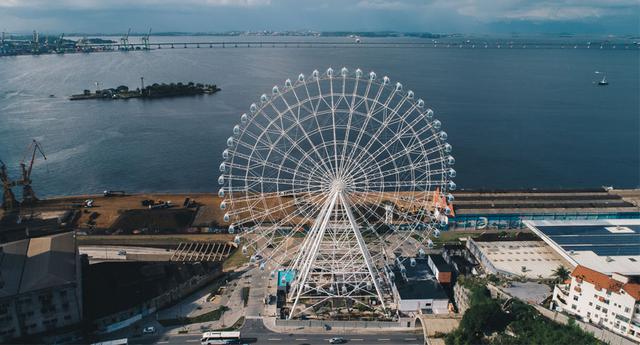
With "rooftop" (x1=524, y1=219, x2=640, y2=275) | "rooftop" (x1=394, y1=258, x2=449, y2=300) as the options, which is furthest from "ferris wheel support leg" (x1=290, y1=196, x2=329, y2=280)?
"rooftop" (x1=524, y1=219, x2=640, y2=275)

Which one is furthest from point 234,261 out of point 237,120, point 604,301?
point 237,120

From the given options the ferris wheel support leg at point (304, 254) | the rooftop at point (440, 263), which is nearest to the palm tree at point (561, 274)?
the rooftop at point (440, 263)

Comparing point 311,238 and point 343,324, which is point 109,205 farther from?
point 343,324

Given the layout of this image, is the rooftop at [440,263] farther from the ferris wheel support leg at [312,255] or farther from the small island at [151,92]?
the small island at [151,92]

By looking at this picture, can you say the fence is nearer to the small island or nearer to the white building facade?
the white building facade

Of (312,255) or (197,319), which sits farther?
(312,255)

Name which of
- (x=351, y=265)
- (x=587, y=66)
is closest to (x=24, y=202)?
(x=351, y=265)

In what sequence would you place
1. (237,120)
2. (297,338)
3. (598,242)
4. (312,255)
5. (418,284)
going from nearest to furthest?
(297,338)
(312,255)
(418,284)
(598,242)
(237,120)

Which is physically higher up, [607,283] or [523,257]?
[607,283]
